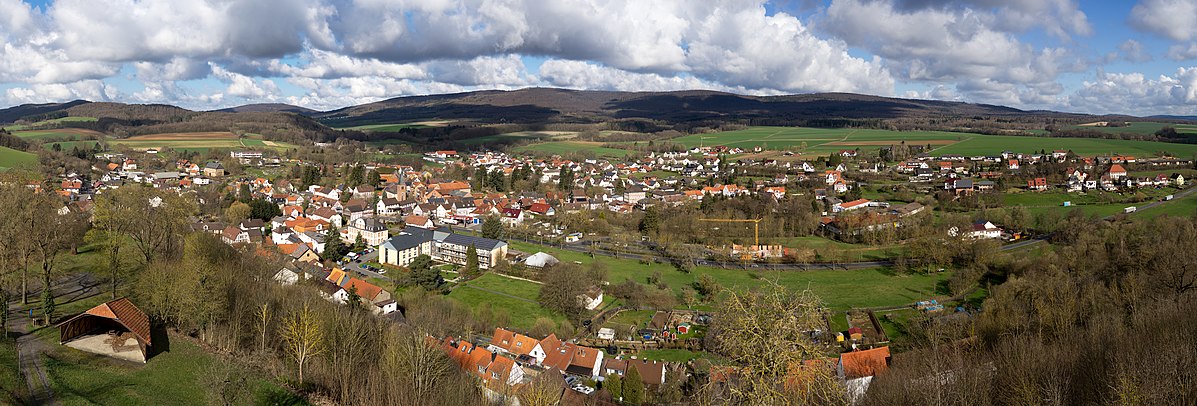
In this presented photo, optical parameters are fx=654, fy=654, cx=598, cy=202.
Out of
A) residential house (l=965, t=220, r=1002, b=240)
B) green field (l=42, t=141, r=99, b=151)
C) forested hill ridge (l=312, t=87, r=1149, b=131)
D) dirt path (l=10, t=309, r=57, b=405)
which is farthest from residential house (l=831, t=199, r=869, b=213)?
forested hill ridge (l=312, t=87, r=1149, b=131)

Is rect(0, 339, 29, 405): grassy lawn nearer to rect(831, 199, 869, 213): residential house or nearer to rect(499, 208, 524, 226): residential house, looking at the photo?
rect(499, 208, 524, 226): residential house

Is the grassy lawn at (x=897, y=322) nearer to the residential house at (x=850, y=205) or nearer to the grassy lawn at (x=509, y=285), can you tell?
the grassy lawn at (x=509, y=285)

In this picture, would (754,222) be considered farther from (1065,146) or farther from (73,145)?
(73,145)

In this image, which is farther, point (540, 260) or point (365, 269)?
point (540, 260)

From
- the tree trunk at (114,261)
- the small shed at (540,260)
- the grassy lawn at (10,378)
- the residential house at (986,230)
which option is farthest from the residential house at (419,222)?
the residential house at (986,230)

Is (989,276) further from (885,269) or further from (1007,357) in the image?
(1007,357)

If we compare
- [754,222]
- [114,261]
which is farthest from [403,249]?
[754,222]
